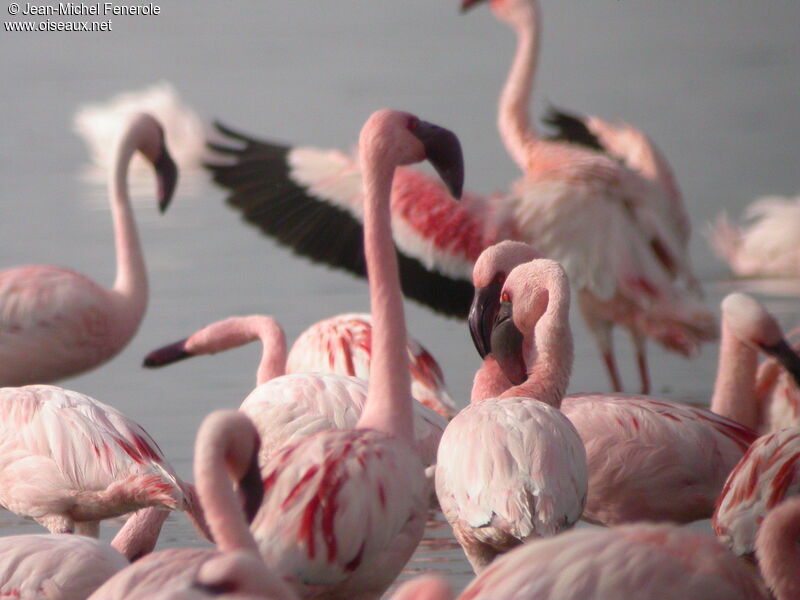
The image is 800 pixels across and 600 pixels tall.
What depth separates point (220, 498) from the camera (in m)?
2.40

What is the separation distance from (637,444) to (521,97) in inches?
115

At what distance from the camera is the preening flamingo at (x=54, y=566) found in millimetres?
2629

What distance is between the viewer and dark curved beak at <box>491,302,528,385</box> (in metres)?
3.73

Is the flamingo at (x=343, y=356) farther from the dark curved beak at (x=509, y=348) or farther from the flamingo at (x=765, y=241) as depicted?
the flamingo at (x=765, y=241)

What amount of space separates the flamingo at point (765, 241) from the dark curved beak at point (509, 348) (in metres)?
4.31

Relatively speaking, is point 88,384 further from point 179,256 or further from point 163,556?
point 163,556

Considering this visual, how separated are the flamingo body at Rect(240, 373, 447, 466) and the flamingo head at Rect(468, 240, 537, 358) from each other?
30cm

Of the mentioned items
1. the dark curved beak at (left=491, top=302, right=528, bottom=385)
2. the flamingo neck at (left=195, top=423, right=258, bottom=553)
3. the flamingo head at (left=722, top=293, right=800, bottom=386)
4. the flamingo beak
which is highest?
the flamingo neck at (left=195, top=423, right=258, bottom=553)

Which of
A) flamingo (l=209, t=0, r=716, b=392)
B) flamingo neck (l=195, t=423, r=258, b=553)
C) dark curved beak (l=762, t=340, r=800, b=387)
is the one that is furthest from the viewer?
flamingo (l=209, t=0, r=716, b=392)

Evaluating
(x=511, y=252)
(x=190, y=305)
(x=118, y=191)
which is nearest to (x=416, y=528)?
(x=511, y=252)

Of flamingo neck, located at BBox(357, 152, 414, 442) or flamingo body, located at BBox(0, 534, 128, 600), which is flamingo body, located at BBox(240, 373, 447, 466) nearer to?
flamingo neck, located at BBox(357, 152, 414, 442)

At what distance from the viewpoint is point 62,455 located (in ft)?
11.6

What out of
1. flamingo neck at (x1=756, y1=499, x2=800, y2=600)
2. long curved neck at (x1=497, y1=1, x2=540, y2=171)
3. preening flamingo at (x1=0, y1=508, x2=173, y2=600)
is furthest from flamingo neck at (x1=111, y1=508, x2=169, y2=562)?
long curved neck at (x1=497, y1=1, x2=540, y2=171)

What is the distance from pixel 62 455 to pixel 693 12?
10832 millimetres
